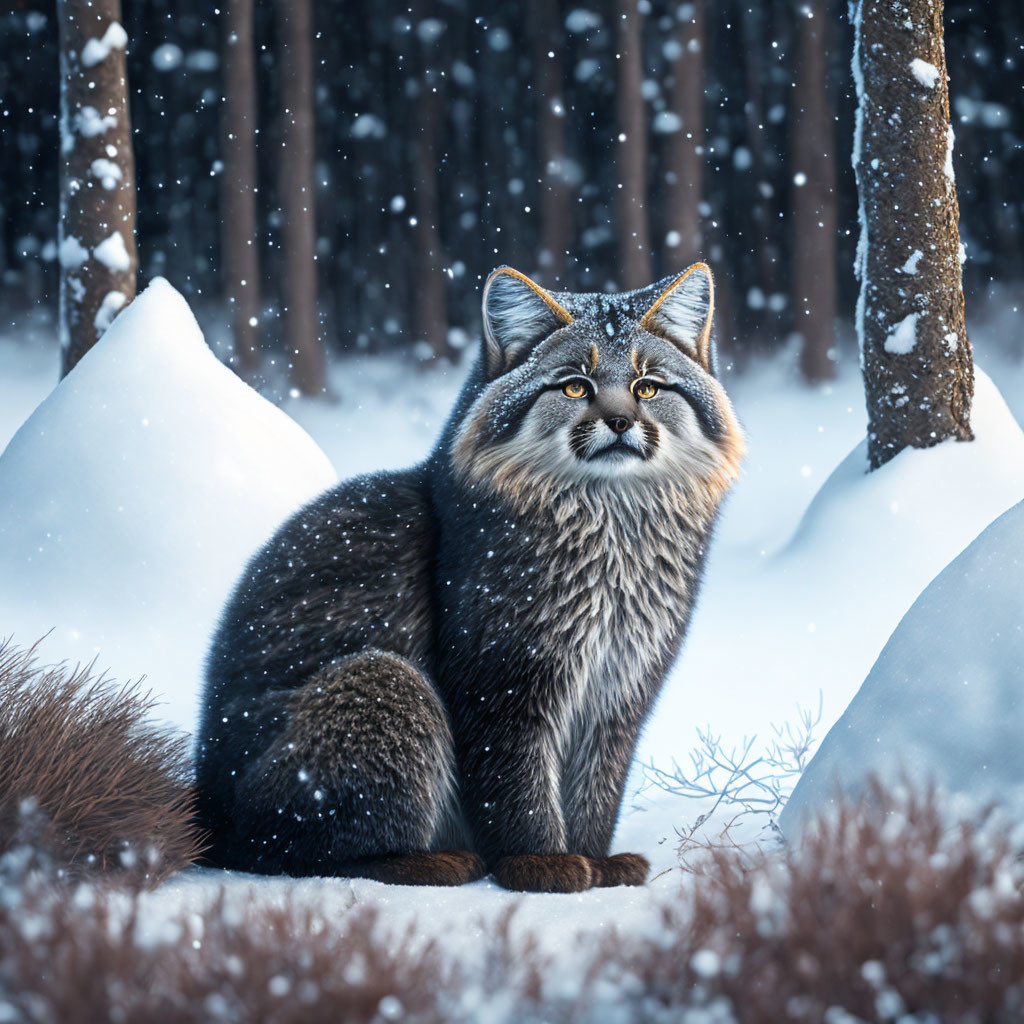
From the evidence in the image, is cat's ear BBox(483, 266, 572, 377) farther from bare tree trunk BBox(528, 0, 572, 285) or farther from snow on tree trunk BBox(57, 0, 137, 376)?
bare tree trunk BBox(528, 0, 572, 285)

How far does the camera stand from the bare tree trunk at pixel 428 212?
8367 mm

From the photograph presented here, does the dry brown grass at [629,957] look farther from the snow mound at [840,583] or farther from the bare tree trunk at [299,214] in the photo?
the bare tree trunk at [299,214]

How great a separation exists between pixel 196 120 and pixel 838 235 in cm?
479

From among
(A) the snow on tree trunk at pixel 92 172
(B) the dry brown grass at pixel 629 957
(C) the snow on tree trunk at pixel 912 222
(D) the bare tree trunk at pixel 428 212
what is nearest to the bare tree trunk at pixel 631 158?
(D) the bare tree trunk at pixel 428 212

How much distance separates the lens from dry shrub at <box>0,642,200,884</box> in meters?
2.49

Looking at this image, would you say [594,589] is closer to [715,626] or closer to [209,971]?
[209,971]

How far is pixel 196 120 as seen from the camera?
8.32 meters

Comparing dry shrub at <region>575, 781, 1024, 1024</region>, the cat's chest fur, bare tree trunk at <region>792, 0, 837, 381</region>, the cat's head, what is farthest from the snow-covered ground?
bare tree trunk at <region>792, 0, 837, 381</region>

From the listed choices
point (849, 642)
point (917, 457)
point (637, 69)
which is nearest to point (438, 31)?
point (637, 69)

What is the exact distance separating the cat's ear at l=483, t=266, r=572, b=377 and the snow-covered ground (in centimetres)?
133

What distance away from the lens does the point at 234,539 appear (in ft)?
15.0

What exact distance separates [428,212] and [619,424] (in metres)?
5.95

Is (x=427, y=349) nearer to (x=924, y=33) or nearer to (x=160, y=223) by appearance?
(x=160, y=223)

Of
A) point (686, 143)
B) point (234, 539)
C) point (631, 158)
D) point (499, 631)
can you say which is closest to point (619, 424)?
point (499, 631)
